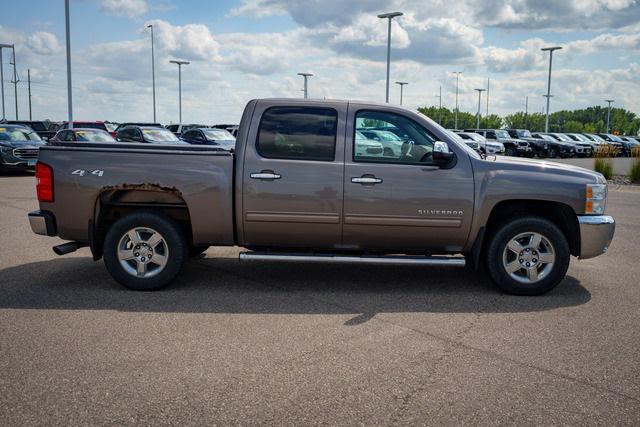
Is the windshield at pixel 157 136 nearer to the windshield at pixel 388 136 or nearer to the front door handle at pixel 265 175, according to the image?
the front door handle at pixel 265 175

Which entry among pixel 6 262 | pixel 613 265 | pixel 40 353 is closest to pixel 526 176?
pixel 613 265

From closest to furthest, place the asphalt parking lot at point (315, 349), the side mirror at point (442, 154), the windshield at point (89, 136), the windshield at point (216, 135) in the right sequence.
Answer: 1. the asphalt parking lot at point (315, 349)
2. the side mirror at point (442, 154)
3. the windshield at point (89, 136)
4. the windshield at point (216, 135)

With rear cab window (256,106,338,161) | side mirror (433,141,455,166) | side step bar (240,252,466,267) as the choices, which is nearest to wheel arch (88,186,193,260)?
side step bar (240,252,466,267)

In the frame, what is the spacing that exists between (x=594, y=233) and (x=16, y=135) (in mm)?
20625

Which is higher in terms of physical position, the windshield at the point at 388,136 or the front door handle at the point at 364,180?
the windshield at the point at 388,136

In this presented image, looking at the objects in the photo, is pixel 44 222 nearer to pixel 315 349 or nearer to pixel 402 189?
pixel 315 349

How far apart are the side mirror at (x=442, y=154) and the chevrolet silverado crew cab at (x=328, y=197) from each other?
2 cm

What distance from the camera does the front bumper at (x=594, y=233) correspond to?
20.4 ft

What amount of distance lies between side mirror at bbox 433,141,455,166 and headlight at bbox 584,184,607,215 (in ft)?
4.61

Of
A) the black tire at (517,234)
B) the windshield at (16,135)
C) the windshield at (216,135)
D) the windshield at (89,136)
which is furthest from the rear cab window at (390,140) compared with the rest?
the windshield at (216,135)

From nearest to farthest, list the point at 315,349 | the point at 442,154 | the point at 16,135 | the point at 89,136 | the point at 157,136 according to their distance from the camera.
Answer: the point at 315,349, the point at 442,154, the point at 16,135, the point at 89,136, the point at 157,136

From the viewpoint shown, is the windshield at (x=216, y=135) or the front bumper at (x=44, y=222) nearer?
the front bumper at (x=44, y=222)

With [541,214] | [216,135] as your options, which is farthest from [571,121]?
[541,214]

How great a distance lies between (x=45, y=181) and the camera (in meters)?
6.30
